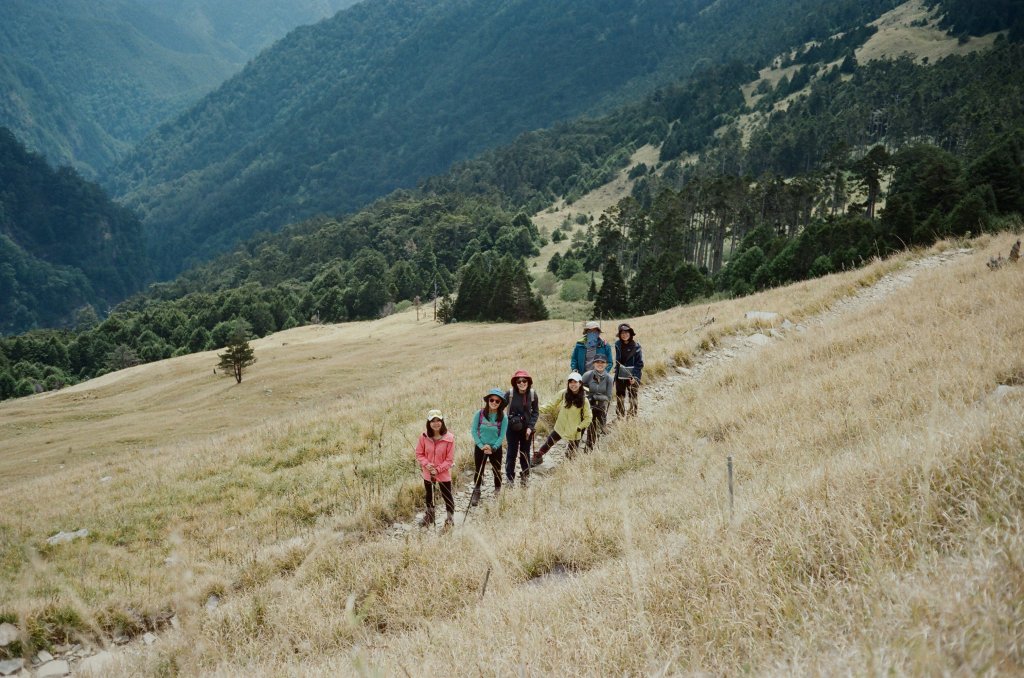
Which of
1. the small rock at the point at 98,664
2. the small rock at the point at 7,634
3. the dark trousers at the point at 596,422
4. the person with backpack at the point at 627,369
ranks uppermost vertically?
the person with backpack at the point at 627,369

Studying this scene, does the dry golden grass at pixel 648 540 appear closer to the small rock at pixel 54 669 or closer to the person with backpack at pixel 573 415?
the small rock at pixel 54 669

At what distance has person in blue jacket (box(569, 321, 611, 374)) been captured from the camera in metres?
9.88

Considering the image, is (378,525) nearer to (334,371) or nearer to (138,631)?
(138,631)

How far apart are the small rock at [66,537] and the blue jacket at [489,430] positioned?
25.0ft

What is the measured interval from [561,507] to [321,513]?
4632 millimetres

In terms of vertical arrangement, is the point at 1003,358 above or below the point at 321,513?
above

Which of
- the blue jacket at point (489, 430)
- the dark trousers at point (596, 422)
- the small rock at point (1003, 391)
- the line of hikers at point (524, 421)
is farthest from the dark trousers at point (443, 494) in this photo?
the small rock at point (1003, 391)

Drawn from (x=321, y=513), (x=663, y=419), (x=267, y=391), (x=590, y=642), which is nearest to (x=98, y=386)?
(x=267, y=391)

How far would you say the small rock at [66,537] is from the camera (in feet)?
31.1

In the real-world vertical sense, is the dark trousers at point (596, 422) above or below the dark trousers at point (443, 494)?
above

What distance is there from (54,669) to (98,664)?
41.8 inches

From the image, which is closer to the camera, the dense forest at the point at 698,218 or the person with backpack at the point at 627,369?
the person with backpack at the point at 627,369

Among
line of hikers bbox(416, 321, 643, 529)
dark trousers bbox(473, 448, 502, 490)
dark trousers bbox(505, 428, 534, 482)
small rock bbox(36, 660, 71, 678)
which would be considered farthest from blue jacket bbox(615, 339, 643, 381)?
small rock bbox(36, 660, 71, 678)

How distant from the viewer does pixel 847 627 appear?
2.31m
